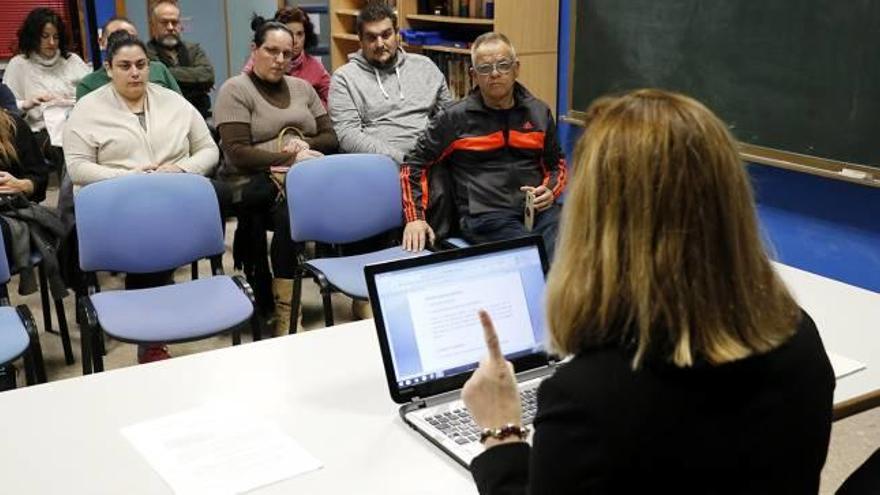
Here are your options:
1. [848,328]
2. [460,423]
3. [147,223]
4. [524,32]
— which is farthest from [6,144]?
[848,328]

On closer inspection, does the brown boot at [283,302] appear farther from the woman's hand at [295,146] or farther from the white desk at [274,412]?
the white desk at [274,412]

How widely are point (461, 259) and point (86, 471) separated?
28.6 inches

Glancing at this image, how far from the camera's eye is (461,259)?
1638 millimetres

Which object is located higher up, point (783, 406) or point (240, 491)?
point (783, 406)

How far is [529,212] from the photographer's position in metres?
3.28

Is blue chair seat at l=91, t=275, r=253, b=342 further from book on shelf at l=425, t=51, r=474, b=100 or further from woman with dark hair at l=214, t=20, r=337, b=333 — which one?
book on shelf at l=425, t=51, r=474, b=100

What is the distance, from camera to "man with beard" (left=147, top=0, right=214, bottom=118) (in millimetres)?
4547

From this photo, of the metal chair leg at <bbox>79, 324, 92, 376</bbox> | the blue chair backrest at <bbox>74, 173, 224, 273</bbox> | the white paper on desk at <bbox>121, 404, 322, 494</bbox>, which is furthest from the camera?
the blue chair backrest at <bbox>74, 173, 224, 273</bbox>

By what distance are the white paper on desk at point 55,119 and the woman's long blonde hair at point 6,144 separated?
127cm

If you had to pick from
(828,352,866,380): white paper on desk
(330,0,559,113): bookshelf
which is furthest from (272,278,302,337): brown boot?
(828,352,866,380): white paper on desk

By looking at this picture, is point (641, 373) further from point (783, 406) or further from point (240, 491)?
point (240, 491)

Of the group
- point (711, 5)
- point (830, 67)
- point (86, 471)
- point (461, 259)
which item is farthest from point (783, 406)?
point (711, 5)

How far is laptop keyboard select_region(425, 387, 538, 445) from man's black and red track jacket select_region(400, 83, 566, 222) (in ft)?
5.58

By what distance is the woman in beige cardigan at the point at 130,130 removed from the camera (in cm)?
331
